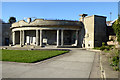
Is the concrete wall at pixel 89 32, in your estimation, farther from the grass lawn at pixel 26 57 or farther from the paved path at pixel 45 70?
the paved path at pixel 45 70

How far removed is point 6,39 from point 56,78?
42.9 meters

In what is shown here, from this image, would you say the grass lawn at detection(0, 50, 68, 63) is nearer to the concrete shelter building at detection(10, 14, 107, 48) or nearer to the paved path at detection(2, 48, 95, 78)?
the paved path at detection(2, 48, 95, 78)

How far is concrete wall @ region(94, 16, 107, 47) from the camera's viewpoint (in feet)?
94.5

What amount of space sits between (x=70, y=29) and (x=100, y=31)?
858cm

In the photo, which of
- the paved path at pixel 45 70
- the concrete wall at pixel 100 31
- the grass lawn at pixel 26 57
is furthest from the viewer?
the concrete wall at pixel 100 31

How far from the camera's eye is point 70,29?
32.5 meters

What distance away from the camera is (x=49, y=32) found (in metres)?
36.4

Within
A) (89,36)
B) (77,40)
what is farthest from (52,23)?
(89,36)

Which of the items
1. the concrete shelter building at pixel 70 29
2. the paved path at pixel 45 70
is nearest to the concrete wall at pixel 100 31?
the concrete shelter building at pixel 70 29

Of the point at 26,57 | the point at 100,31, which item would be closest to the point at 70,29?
the point at 100,31

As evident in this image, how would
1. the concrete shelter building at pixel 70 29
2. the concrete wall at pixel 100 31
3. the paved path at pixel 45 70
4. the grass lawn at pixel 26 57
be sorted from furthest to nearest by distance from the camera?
1. the concrete shelter building at pixel 70 29
2. the concrete wall at pixel 100 31
3. the grass lawn at pixel 26 57
4. the paved path at pixel 45 70

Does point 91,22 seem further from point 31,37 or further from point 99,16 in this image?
point 31,37

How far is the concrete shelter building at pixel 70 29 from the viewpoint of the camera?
29100mm

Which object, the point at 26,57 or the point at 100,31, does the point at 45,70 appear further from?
the point at 100,31
